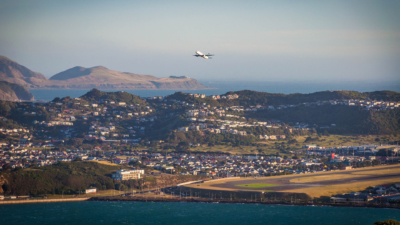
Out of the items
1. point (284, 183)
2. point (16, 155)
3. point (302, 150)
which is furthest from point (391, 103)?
point (16, 155)

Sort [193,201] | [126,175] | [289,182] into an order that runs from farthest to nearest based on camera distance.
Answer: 1. [126,175]
2. [289,182]
3. [193,201]

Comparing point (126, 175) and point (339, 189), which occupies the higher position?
point (126, 175)

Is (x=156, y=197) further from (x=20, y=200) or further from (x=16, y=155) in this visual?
(x=16, y=155)

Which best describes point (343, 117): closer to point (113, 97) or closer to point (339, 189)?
point (113, 97)

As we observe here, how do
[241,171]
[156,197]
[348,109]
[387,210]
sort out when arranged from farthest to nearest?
[348,109] → [241,171] → [156,197] → [387,210]

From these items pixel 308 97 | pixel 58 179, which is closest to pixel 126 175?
pixel 58 179

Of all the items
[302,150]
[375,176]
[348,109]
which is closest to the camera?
[375,176]
